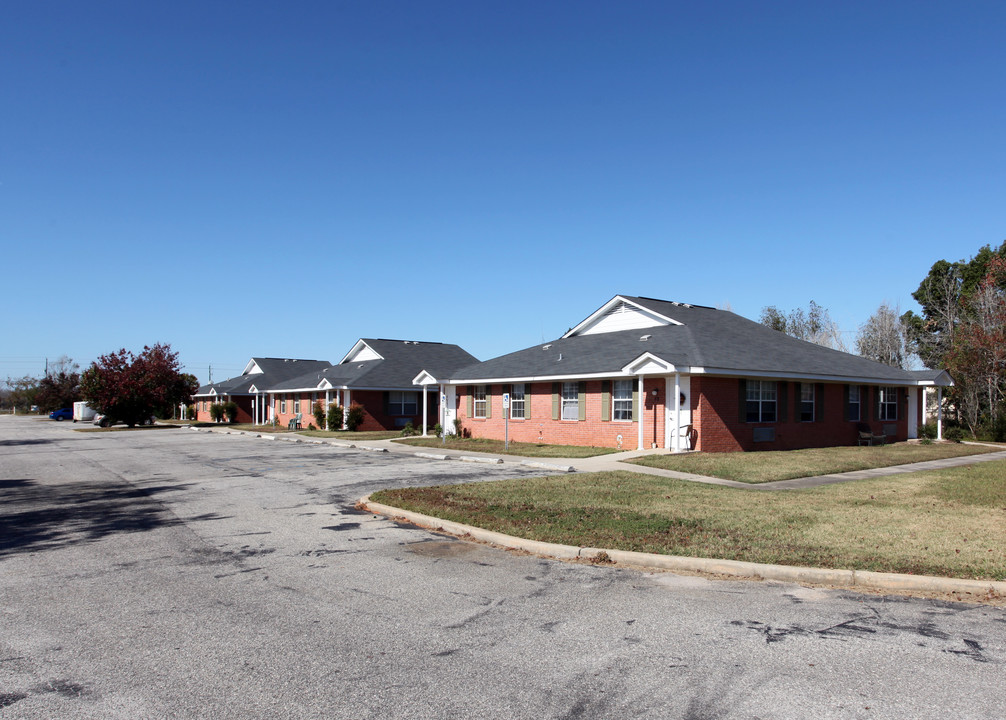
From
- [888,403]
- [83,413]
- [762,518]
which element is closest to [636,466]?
[762,518]

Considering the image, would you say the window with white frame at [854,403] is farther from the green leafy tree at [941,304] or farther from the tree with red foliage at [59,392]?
the tree with red foliage at [59,392]

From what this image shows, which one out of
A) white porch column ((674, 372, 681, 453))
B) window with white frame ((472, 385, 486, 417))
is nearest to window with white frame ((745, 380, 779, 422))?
white porch column ((674, 372, 681, 453))

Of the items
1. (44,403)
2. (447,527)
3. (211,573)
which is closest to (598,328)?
(447,527)

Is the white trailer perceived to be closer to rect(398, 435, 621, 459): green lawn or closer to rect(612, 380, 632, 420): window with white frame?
rect(398, 435, 621, 459): green lawn

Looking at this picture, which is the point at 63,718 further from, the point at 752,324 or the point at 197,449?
the point at 752,324

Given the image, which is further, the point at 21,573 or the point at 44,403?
the point at 44,403

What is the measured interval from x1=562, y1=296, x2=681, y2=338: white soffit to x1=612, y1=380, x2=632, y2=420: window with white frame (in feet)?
15.6

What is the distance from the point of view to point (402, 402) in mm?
43812

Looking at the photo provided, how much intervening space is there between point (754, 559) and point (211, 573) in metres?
6.24

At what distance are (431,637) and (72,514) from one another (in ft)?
30.1

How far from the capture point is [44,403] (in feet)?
334

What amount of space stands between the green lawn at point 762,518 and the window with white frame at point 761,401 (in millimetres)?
8239

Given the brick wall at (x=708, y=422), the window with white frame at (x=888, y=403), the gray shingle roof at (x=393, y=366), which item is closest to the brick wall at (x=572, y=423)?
the brick wall at (x=708, y=422)

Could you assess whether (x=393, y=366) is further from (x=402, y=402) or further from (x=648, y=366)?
(x=648, y=366)
